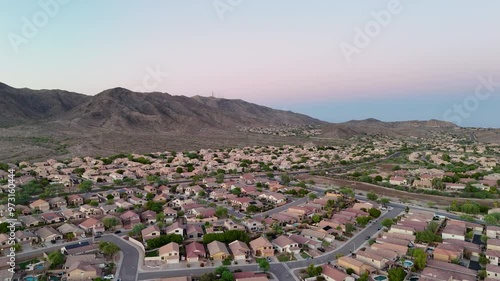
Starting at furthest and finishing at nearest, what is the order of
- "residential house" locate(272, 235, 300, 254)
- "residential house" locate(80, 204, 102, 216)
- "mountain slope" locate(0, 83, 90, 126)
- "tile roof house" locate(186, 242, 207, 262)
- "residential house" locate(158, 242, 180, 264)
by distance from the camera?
1. "mountain slope" locate(0, 83, 90, 126)
2. "residential house" locate(80, 204, 102, 216)
3. "residential house" locate(272, 235, 300, 254)
4. "tile roof house" locate(186, 242, 207, 262)
5. "residential house" locate(158, 242, 180, 264)

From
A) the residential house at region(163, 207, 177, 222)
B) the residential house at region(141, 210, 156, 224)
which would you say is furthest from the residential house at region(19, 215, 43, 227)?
the residential house at region(163, 207, 177, 222)

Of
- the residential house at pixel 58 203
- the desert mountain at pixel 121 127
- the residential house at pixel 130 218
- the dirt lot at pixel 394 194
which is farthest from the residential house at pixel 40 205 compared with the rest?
the desert mountain at pixel 121 127

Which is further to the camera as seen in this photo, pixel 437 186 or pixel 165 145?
pixel 165 145

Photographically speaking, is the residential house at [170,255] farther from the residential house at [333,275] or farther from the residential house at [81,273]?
the residential house at [333,275]

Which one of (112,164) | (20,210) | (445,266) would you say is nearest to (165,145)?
(112,164)

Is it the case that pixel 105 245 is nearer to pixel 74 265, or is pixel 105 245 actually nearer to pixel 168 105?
pixel 74 265

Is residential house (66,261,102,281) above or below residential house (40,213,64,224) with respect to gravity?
below

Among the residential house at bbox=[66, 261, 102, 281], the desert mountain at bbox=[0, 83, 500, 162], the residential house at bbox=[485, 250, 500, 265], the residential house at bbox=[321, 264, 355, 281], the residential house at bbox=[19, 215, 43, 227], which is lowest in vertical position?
the residential house at bbox=[66, 261, 102, 281]

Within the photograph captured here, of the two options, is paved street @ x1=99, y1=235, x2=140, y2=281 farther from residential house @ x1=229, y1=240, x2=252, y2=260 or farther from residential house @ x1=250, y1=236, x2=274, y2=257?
residential house @ x1=250, y1=236, x2=274, y2=257

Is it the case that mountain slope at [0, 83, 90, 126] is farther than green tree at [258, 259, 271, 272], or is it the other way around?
mountain slope at [0, 83, 90, 126]
